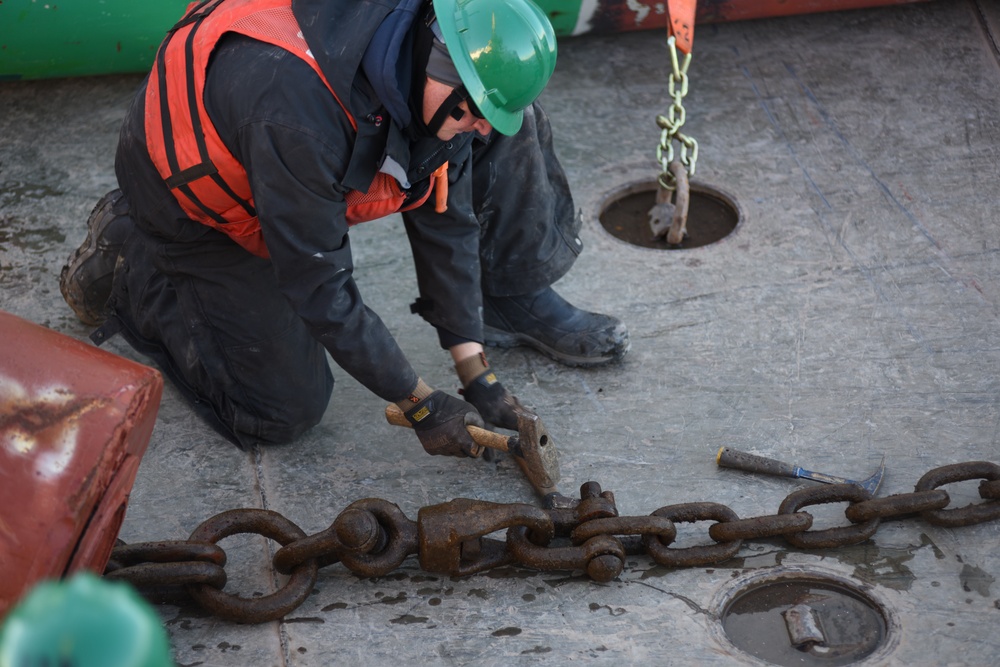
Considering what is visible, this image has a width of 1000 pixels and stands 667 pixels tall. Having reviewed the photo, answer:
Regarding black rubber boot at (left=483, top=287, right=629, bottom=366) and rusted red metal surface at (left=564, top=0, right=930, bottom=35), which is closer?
black rubber boot at (left=483, top=287, right=629, bottom=366)

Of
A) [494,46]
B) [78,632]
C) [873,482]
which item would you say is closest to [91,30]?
[494,46]

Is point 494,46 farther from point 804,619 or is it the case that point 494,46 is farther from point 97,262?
point 97,262

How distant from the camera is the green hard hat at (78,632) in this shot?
0.93 m

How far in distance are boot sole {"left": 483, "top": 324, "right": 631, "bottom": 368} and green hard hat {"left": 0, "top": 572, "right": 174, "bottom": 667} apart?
247cm

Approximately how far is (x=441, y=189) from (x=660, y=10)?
2.34m

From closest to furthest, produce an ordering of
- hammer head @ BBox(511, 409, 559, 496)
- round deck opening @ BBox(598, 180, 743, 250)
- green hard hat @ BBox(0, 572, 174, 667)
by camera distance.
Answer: green hard hat @ BBox(0, 572, 174, 667) → hammer head @ BBox(511, 409, 559, 496) → round deck opening @ BBox(598, 180, 743, 250)

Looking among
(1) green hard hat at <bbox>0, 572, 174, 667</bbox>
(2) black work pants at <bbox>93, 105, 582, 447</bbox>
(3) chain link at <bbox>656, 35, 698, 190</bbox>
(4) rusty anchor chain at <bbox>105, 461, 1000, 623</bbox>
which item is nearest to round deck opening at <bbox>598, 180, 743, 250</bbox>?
(3) chain link at <bbox>656, 35, 698, 190</bbox>

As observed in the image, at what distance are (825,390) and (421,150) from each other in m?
1.45

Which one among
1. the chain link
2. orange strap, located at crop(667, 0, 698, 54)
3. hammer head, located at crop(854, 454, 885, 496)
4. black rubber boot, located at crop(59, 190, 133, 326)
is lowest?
hammer head, located at crop(854, 454, 885, 496)

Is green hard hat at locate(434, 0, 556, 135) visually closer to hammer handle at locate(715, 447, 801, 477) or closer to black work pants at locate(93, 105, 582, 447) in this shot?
black work pants at locate(93, 105, 582, 447)

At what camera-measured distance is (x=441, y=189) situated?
2.90 metres

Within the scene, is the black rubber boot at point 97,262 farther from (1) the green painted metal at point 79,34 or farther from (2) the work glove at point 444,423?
(1) the green painted metal at point 79,34

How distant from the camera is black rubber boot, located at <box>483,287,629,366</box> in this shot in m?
3.32

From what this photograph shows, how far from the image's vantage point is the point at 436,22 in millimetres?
2402
